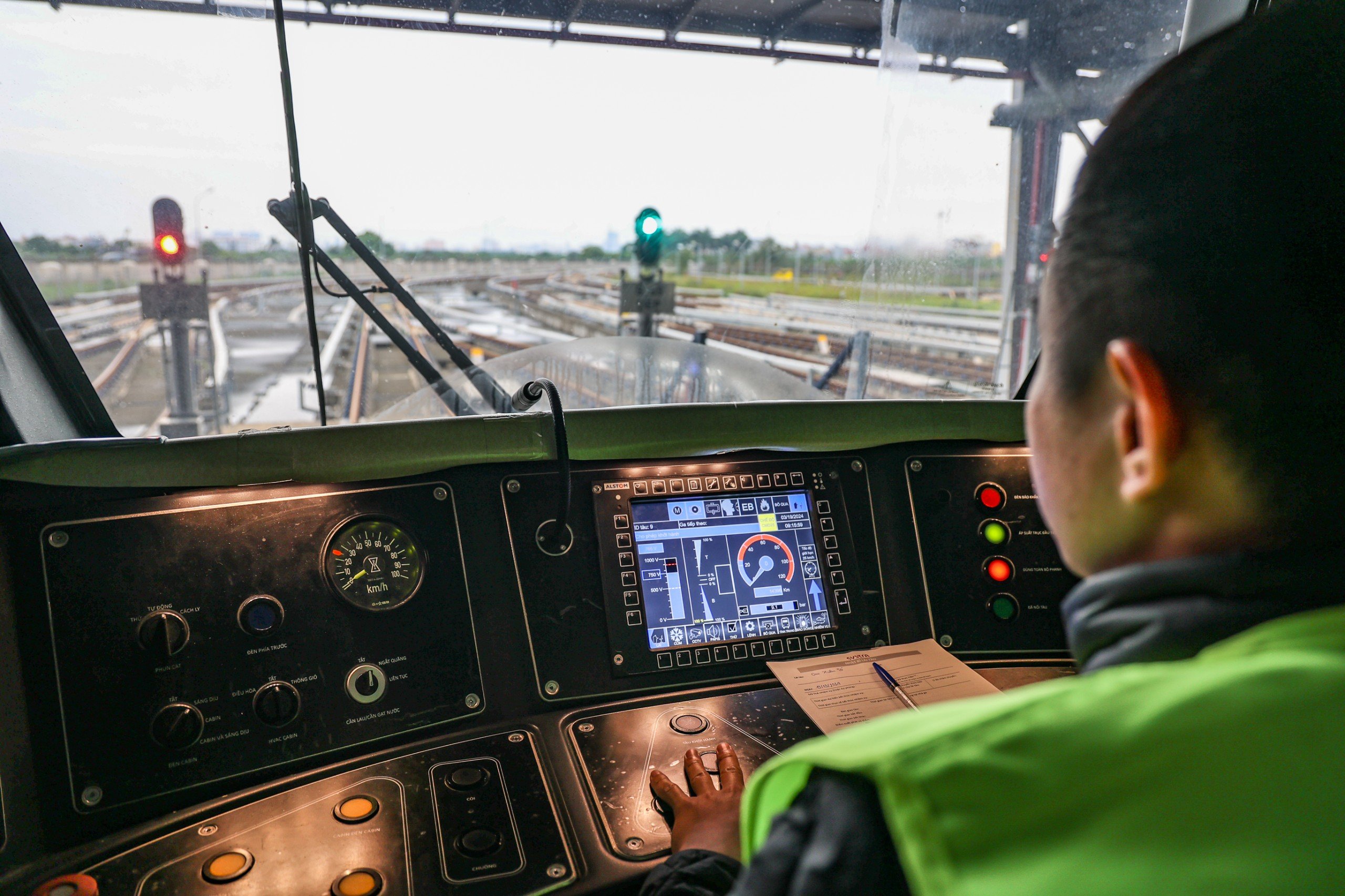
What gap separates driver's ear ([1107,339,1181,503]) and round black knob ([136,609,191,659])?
1.07 metres

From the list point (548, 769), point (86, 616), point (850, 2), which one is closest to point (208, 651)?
point (86, 616)

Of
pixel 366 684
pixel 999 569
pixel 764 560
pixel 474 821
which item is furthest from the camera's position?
pixel 999 569

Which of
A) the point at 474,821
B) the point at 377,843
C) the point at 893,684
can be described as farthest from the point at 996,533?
the point at 377,843

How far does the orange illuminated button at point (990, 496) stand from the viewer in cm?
159

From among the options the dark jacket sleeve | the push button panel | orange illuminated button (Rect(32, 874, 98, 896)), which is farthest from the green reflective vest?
orange illuminated button (Rect(32, 874, 98, 896))

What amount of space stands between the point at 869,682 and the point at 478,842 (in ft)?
2.18

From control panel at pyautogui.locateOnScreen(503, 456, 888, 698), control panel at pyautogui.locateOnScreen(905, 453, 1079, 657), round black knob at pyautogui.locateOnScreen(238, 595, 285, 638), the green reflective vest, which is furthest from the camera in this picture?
control panel at pyautogui.locateOnScreen(905, 453, 1079, 657)

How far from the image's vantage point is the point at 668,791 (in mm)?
1035

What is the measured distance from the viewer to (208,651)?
1055 millimetres

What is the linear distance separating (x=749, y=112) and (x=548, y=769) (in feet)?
4.25

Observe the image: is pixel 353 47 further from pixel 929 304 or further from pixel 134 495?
pixel 929 304

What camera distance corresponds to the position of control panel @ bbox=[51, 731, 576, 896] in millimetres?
887

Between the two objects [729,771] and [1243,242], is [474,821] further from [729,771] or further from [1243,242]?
[1243,242]

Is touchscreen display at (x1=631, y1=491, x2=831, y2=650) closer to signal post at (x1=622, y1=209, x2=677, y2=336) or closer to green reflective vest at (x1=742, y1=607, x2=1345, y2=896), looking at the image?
signal post at (x1=622, y1=209, x2=677, y2=336)
